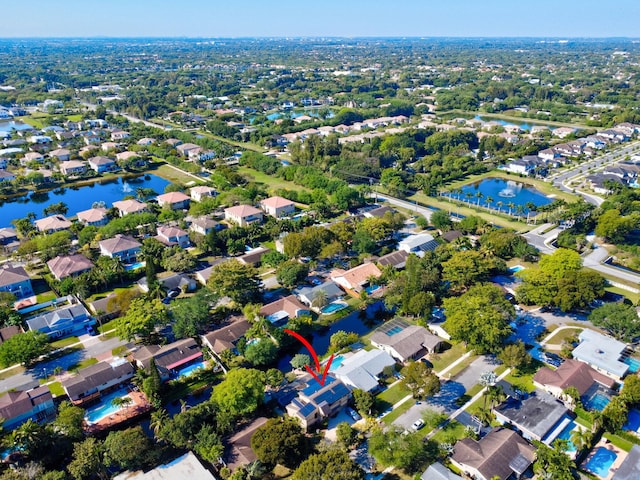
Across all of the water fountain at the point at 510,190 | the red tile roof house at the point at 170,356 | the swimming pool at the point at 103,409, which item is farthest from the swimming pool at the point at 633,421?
the water fountain at the point at 510,190

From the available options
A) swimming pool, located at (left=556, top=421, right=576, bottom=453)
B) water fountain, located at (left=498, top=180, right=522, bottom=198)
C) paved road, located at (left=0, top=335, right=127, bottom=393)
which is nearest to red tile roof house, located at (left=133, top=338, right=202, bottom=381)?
paved road, located at (left=0, top=335, right=127, bottom=393)

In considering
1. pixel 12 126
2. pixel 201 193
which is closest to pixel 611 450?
pixel 201 193

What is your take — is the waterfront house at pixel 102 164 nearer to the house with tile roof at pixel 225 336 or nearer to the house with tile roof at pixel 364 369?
the house with tile roof at pixel 225 336

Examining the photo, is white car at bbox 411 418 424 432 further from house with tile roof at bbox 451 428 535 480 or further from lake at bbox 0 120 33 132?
lake at bbox 0 120 33 132

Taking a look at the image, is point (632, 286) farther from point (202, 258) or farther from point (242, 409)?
point (202, 258)

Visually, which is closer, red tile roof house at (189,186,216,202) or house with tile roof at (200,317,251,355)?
house with tile roof at (200,317,251,355)
